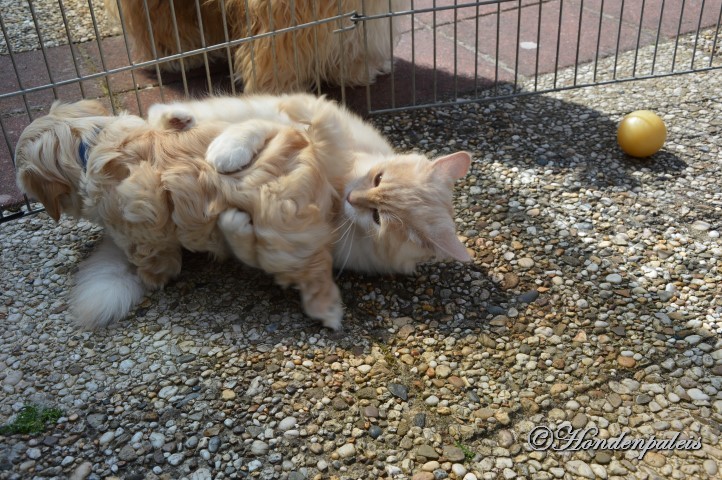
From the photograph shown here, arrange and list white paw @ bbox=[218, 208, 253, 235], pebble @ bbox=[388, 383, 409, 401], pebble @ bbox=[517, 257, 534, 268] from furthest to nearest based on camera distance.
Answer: pebble @ bbox=[517, 257, 534, 268] → white paw @ bbox=[218, 208, 253, 235] → pebble @ bbox=[388, 383, 409, 401]

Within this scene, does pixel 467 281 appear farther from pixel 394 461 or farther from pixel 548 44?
pixel 548 44

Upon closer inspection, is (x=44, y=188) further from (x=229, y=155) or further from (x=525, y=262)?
(x=525, y=262)

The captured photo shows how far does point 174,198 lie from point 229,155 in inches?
8.3

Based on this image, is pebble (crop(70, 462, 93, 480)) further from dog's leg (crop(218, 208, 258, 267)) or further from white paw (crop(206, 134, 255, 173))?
white paw (crop(206, 134, 255, 173))

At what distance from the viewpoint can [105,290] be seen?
86.4 inches

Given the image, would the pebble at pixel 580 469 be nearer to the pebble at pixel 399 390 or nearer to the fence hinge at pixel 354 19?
the pebble at pixel 399 390

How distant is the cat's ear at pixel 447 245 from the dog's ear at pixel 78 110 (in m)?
1.22

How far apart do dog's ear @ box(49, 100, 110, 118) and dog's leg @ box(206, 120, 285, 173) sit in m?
0.48

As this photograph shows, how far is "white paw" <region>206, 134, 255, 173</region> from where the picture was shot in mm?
2084

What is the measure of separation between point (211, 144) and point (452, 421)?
1.11 meters

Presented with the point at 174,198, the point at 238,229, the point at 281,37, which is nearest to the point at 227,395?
the point at 238,229

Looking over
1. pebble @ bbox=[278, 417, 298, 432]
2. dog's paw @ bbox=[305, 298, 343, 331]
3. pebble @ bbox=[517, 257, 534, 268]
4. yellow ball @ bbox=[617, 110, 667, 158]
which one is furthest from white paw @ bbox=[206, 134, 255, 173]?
yellow ball @ bbox=[617, 110, 667, 158]

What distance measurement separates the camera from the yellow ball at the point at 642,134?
283 centimetres

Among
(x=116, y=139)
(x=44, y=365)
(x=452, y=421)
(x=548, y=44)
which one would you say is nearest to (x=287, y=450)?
(x=452, y=421)
